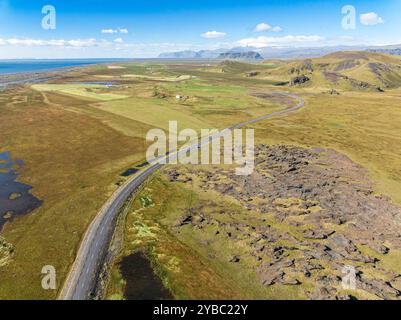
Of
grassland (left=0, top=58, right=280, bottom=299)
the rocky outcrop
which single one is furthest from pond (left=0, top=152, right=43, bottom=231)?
the rocky outcrop

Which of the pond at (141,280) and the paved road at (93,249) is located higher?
the paved road at (93,249)

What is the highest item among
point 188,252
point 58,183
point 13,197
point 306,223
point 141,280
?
point 58,183

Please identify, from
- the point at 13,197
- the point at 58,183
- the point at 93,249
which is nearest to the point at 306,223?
the point at 93,249

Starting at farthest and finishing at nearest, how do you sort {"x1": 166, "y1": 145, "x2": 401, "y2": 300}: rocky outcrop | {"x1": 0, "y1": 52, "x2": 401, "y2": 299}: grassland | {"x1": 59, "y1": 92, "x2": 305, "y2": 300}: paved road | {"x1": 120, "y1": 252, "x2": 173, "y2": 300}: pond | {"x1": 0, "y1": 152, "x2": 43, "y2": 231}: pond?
{"x1": 0, "y1": 152, "x2": 43, "y2": 231}: pond < {"x1": 166, "y1": 145, "x2": 401, "y2": 300}: rocky outcrop < {"x1": 0, "y1": 52, "x2": 401, "y2": 299}: grassland < {"x1": 59, "y1": 92, "x2": 305, "y2": 300}: paved road < {"x1": 120, "y1": 252, "x2": 173, "y2": 300}: pond

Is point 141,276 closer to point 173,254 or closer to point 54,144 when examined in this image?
point 173,254

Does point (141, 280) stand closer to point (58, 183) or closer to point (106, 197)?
point (106, 197)

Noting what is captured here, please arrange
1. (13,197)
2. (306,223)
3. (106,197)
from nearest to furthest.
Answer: (306,223) < (13,197) < (106,197)

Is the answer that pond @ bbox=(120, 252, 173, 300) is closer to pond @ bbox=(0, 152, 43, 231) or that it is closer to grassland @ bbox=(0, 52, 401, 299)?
grassland @ bbox=(0, 52, 401, 299)

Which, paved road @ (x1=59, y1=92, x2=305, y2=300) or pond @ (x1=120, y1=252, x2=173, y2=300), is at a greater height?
paved road @ (x1=59, y1=92, x2=305, y2=300)

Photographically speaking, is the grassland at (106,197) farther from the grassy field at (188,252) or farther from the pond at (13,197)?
the pond at (13,197)

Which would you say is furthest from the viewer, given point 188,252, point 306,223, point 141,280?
point 306,223

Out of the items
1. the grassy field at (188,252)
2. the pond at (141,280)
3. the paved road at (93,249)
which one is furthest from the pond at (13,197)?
the pond at (141,280)

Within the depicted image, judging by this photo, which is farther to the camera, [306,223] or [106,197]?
[106,197]
